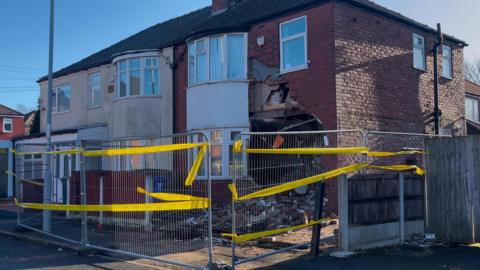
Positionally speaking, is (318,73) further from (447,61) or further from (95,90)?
(95,90)

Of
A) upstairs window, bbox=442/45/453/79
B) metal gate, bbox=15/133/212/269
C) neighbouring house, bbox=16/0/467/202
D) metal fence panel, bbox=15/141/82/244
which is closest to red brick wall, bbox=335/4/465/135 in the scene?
neighbouring house, bbox=16/0/467/202

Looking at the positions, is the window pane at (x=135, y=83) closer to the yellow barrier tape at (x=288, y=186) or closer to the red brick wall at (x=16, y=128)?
the yellow barrier tape at (x=288, y=186)

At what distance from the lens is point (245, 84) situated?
1540 cm

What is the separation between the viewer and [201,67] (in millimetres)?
16328

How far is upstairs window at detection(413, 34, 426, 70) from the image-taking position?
1662cm

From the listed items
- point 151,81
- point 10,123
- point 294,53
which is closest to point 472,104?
point 294,53

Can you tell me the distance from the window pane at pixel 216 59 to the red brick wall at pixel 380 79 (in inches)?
153

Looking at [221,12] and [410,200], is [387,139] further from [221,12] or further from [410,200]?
[221,12]

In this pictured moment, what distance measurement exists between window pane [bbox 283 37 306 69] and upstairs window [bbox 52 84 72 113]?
12.6 m

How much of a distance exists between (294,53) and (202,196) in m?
7.26

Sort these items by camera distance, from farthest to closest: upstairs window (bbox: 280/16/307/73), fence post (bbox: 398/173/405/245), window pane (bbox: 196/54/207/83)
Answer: window pane (bbox: 196/54/207/83), upstairs window (bbox: 280/16/307/73), fence post (bbox: 398/173/405/245)

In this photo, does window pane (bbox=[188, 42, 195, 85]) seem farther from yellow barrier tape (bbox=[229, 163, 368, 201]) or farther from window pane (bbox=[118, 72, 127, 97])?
yellow barrier tape (bbox=[229, 163, 368, 201])

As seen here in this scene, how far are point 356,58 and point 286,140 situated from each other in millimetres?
4367

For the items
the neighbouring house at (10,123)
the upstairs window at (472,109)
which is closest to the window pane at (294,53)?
the upstairs window at (472,109)
